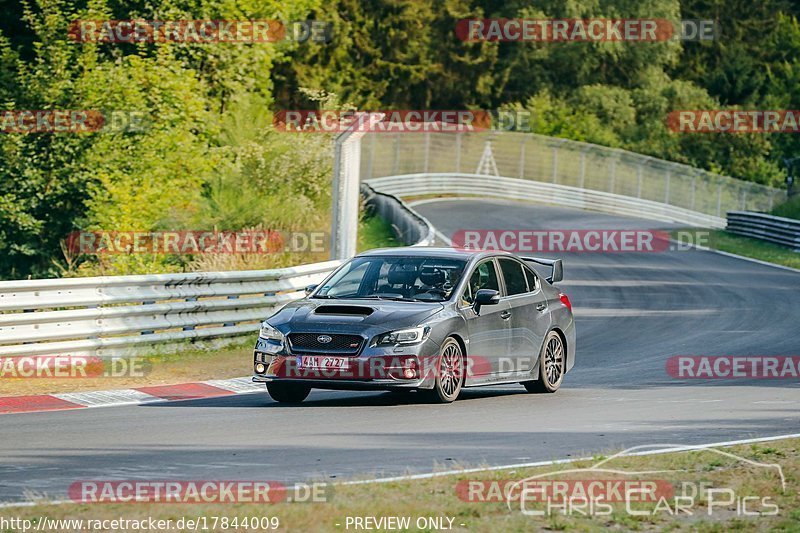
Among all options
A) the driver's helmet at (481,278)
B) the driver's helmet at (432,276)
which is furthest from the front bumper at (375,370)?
the driver's helmet at (481,278)

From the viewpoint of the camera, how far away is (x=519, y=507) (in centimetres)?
767

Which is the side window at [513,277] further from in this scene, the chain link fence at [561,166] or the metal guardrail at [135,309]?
the chain link fence at [561,166]

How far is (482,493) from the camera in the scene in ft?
26.5

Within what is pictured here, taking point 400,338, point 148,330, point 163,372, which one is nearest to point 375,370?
point 400,338

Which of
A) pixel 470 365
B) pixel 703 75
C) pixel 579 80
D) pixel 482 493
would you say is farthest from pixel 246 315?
pixel 703 75

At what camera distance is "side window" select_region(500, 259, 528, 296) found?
14648mm

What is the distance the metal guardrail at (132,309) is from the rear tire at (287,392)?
3.53m

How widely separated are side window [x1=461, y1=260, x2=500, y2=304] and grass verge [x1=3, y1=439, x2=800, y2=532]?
489cm

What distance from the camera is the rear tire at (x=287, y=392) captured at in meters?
13.2

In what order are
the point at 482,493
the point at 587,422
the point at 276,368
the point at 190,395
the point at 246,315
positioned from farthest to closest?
the point at 246,315, the point at 190,395, the point at 276,368, the point at 587,422, the point at 482,493

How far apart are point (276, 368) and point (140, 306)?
460cm

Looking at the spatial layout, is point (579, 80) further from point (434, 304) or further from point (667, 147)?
point (434, 304)

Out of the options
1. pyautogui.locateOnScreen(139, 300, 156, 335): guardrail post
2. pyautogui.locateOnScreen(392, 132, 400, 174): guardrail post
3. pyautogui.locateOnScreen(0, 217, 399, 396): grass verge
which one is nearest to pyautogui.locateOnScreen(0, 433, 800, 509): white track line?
pyautogui.locateOnScreen(0, 217, 399, 396): grass verge

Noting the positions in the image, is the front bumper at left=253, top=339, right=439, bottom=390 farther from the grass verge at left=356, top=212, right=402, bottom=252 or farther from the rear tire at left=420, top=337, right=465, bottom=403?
the grass verge at left=356, top=212, right=402, bottom=252
